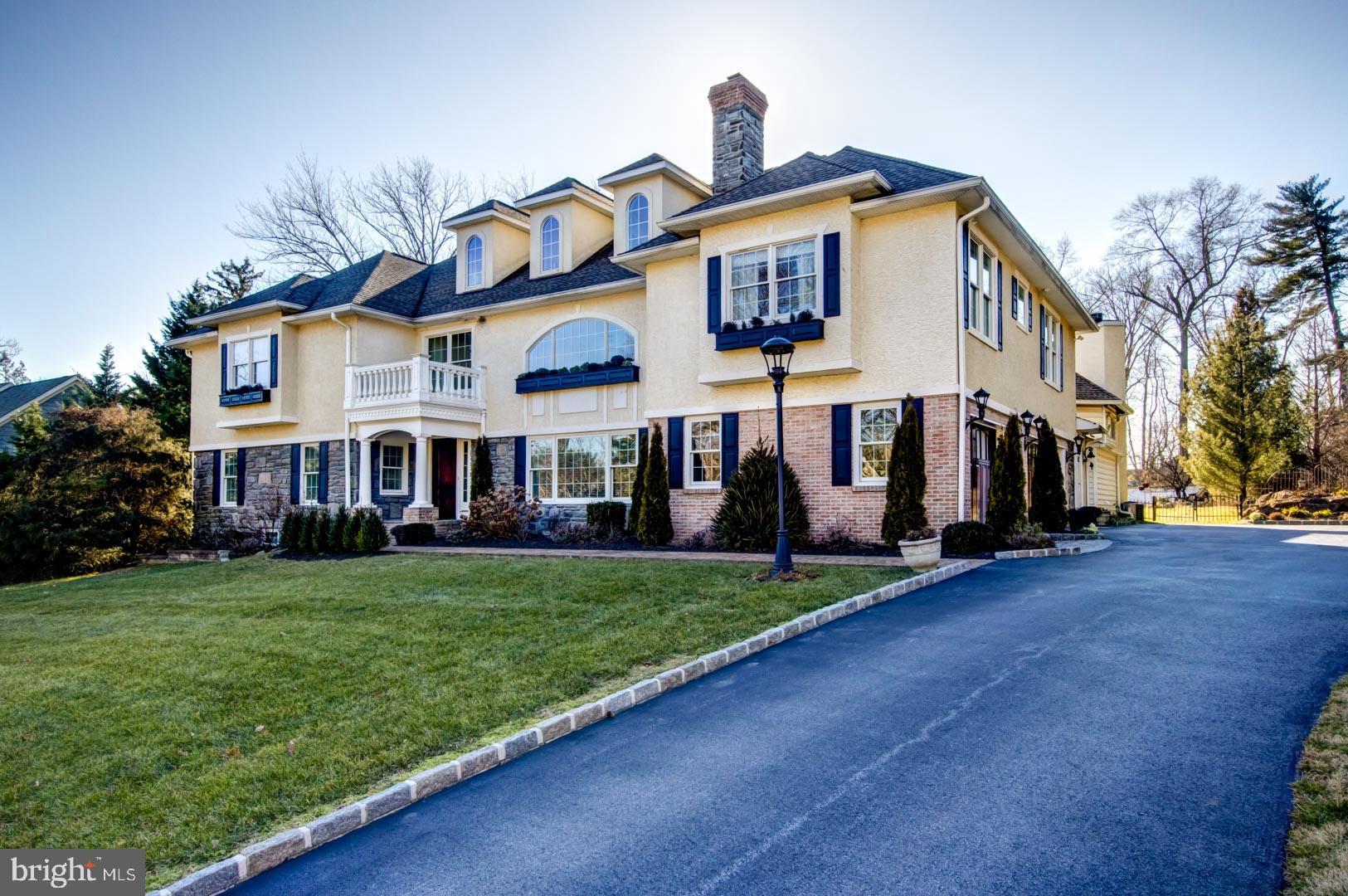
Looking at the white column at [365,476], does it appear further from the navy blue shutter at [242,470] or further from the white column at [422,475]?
the navy blue shutter at [242,470]

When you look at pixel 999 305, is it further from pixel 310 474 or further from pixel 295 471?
pixel 295 471

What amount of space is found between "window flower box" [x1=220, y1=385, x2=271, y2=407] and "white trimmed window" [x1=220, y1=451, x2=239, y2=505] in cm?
179

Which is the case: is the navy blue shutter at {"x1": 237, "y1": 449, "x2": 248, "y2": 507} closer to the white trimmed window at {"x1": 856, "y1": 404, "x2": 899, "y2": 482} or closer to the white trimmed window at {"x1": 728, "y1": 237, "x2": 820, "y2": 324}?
the white trimmed window at {"x1": 728, "y1": 237, "x2": 820, "y2": 324}

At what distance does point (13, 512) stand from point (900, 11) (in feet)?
70.6

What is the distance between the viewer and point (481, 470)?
64.6ft

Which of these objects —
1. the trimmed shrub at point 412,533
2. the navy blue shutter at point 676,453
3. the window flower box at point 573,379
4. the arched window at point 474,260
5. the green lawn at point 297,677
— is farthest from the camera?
the arched window at point 474,260

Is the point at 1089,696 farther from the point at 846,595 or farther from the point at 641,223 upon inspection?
the point at 641,223

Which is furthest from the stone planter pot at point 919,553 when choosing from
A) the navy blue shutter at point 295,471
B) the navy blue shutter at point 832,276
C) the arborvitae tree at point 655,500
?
Answer: the navy blue shutter at point 295,471

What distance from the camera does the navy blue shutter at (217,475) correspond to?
23703mm

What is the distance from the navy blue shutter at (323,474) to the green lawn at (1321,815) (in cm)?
2078

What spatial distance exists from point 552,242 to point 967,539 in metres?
13.0

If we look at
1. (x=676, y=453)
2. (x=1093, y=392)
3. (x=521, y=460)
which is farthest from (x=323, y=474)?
(x=1093, y=392)

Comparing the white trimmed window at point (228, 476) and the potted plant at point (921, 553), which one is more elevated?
the white trimmed window at point (228, 476)
